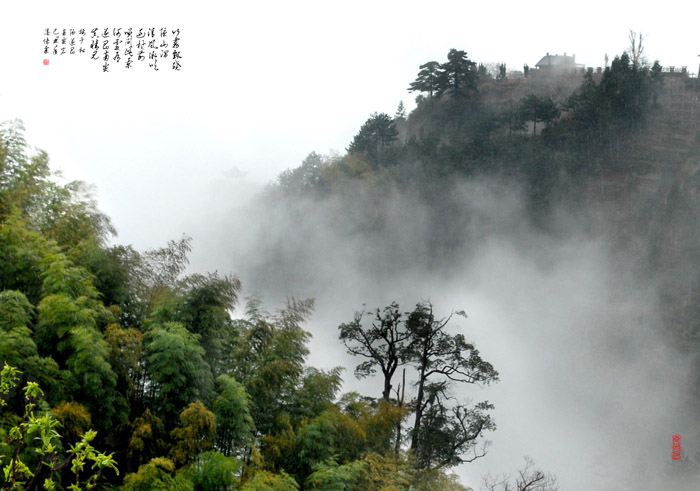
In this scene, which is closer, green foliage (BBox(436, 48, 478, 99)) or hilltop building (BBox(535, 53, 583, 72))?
green foliage (BBox(436, 48, 478, 99))

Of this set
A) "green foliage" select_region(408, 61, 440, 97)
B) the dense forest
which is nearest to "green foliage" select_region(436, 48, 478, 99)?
→ "green foliage" select_region(408, 61, 440, 97)

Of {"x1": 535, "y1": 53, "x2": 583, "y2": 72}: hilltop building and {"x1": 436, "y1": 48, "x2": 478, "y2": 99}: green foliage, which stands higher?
{"x1": 535, "y1": 53, "x2": 583, "y2": 72}: hilltop building

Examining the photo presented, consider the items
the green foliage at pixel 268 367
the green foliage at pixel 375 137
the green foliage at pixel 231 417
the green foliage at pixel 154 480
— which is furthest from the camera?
the green foliage at pixel 375 137

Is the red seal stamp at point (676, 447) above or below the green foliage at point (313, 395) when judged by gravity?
above

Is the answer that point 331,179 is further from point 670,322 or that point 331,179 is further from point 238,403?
point 238,403

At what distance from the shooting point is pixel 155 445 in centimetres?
741

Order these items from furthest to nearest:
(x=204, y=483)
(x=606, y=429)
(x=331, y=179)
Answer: (x=331, y=179), (x=606, y=429), (x=204, y=483)

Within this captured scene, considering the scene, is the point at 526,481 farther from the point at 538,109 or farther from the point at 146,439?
the point at 538,109

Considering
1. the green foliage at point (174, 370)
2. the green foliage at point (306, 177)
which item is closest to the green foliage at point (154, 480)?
the green foliage at point (174, 370)

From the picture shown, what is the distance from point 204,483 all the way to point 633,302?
2664cm

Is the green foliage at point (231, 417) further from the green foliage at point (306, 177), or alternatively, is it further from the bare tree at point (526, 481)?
the green foliage at point (306, 177)

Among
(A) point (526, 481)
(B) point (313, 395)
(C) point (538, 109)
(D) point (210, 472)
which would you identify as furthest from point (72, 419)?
(C) point (538, 109)

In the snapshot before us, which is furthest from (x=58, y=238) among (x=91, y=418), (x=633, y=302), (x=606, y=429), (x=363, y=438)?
(x=633, y=302)

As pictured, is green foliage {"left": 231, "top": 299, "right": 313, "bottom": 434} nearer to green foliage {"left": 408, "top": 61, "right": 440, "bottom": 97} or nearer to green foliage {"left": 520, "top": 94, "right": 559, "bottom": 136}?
green foliage {"left": 520, "top": 94, "right": 559, "bottom": 136}
